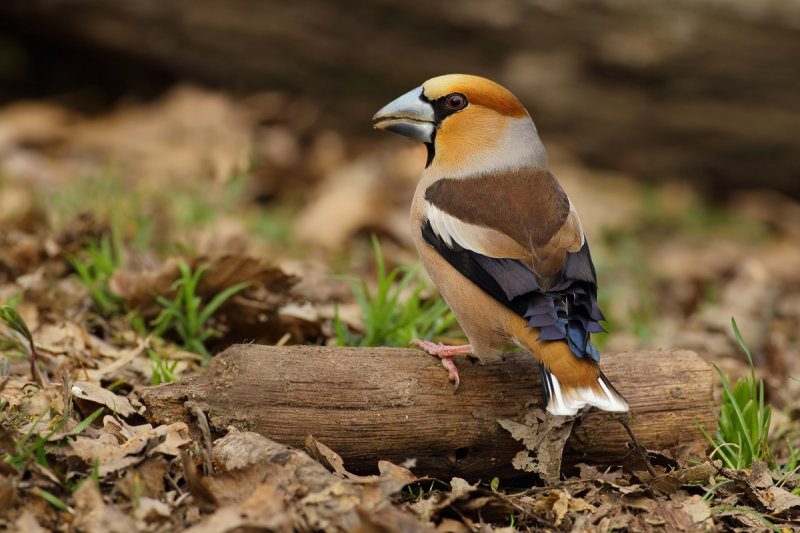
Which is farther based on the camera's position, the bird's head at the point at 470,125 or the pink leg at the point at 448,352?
the bird's head at the point at 470,125

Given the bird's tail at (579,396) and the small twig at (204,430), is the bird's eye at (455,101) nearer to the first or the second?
the bird's tail at (579,396)

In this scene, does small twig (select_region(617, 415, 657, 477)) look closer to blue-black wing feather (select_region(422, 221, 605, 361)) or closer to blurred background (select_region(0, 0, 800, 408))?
blue-black wing feather (select_region(422, 221, 605, 361))

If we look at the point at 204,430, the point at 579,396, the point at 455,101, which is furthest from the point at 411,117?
the point at 204,430

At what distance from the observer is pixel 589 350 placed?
10.6ft

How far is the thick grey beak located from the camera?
414 cm

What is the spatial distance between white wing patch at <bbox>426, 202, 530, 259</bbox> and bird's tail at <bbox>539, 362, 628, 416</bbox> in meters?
0.58

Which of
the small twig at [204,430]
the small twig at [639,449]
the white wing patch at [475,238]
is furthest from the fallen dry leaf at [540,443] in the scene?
the small twig at [204,430]

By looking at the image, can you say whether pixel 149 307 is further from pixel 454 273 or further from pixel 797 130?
pixel 797 130

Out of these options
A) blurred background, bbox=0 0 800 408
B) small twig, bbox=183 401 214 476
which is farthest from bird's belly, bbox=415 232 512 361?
blurred background, bbox=0 0 800 408

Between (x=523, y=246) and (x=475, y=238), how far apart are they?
0.68 feet

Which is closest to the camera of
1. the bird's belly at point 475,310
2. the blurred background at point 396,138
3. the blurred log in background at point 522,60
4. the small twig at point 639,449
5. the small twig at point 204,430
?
the small twig at point 204,430

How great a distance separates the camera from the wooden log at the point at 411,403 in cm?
322

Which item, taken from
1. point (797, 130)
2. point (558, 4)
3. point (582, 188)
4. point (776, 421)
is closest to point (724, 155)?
point (797, 130)

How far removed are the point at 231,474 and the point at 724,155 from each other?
769 cm
